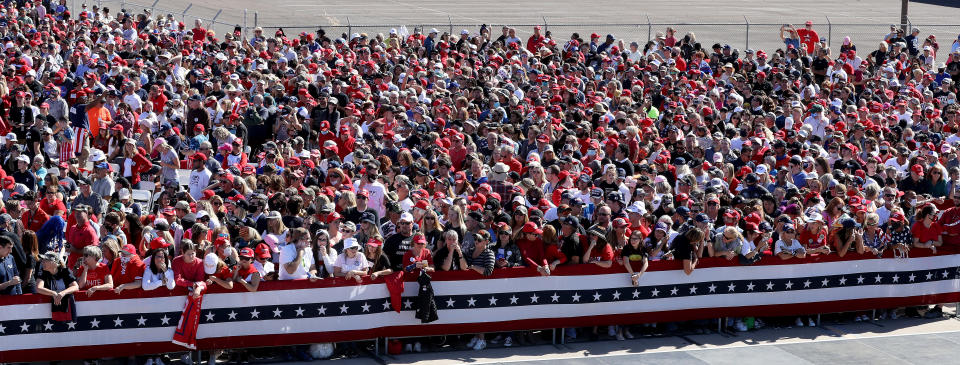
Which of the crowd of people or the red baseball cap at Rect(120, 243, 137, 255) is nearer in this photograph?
the red baseball cap at Rect(120, 243, 137, 255)

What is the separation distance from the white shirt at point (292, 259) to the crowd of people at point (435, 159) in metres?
0.03

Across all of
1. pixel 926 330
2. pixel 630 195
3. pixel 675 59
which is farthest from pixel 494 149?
pixel 675 59

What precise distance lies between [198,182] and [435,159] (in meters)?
3.33

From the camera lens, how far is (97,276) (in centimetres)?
1345

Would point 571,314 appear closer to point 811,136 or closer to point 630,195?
point 630,195

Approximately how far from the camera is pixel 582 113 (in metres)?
22.4

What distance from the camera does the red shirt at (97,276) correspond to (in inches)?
528

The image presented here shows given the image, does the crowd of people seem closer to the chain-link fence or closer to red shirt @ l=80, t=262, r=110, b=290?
red shirt @ l=80, t=262, r=110, b=290

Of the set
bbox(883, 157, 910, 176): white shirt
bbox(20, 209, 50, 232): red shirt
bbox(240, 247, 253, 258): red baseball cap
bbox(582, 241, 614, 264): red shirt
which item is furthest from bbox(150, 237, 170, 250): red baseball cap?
bbox(883, 157, 910, 176): white shirt

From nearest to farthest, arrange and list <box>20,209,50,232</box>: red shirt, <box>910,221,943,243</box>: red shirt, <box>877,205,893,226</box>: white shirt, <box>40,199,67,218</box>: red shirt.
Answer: <box>20,209,50,232</box>: red shirt < <box>40,199,67,218</box>: red shirt < <box>910,221,943,243</box>: red shirt < <box>877,205,893,226</box>: white shirt

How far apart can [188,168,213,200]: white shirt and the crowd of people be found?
0.02 metres

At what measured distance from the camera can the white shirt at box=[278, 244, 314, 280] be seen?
1398 cm

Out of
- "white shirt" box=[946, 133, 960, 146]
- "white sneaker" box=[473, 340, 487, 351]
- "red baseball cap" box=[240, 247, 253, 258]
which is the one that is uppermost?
"white shirt" box=[946, 133, 960, 146]

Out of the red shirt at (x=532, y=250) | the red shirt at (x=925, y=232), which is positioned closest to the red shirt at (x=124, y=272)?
the red shirt at (x=532, y=250)
